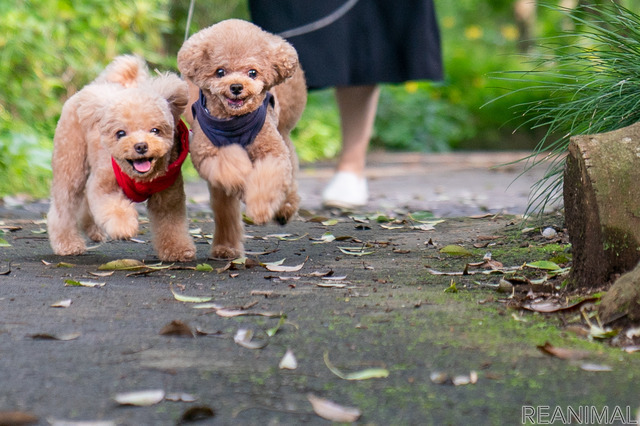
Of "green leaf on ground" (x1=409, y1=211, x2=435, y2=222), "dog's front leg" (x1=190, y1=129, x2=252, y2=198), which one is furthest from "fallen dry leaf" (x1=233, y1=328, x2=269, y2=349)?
"green leaf on ground" (x1=409, y1=211, x2=435, y2=222)

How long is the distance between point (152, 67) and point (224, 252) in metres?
6.51

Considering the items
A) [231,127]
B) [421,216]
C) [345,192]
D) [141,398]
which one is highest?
[231,127]

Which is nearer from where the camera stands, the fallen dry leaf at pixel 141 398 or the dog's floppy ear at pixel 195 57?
the fallen dry leaf at pixel 141 398

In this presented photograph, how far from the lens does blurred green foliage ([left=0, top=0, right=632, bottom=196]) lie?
6.64 metres

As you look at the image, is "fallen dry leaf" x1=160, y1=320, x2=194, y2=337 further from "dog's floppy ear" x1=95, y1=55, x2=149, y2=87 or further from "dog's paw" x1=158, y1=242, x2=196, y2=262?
"dog's floppy ear" x1=95, y1=55, x2=149, y2=87

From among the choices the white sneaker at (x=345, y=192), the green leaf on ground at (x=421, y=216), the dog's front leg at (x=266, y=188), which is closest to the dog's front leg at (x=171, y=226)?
the dog's front leg at (x=266, y=188)

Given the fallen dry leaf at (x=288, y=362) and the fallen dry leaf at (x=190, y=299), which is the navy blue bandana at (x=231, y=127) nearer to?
the fallen dry leaf at (x=190, y=299)

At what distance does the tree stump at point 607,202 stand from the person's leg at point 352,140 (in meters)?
2.89

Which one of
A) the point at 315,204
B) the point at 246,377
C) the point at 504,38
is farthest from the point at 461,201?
the point at 504,38

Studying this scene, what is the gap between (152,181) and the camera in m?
3.23

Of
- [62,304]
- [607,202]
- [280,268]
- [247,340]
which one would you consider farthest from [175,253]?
[607,202]

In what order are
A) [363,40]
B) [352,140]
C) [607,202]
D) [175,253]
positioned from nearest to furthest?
[607,202], [175,253], [363,40], [352,140]

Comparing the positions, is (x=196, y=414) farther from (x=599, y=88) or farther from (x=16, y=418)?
(x=599, y=88)

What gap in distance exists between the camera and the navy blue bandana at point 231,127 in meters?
3.11
